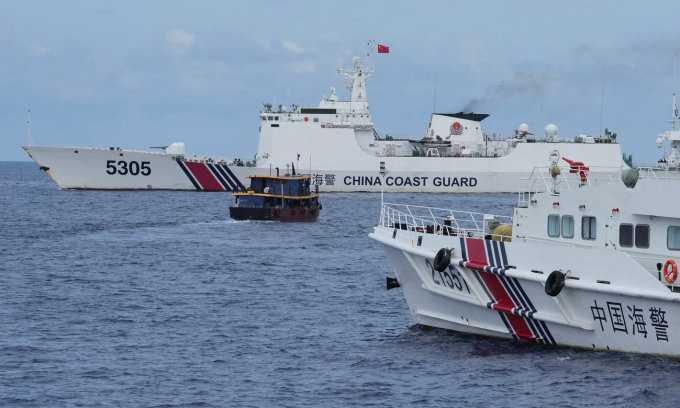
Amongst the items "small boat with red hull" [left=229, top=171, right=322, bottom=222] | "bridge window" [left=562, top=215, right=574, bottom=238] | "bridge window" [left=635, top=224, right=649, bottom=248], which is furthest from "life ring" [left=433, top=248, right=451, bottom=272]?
"small boat with red hull" [left=229, top=171, right=322, bottom=222]

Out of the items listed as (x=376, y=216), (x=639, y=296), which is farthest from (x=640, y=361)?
(x=376, y=216)

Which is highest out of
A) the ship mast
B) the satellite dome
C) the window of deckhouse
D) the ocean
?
the ship mast

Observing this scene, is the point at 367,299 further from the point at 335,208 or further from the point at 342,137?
the point at 342,137

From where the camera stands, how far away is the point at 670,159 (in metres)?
29.8

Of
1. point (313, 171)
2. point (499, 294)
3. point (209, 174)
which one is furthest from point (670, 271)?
point (209, 174)

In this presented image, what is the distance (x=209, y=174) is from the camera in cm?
8381

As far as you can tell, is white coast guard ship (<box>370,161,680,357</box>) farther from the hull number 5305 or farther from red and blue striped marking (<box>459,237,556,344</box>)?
the hull number 5305

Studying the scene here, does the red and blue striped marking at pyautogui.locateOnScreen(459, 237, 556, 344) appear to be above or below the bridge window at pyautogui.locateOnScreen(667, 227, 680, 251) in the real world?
below

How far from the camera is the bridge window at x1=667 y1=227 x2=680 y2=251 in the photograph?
71.1 feet

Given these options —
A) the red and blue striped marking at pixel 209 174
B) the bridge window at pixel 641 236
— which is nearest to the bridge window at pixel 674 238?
the bridge window at pixel 641 236

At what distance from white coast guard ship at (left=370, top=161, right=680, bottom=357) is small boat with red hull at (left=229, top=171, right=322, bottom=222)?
30869mm

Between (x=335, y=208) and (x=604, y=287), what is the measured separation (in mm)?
48459

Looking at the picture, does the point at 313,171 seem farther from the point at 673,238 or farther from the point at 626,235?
the point at 673,238

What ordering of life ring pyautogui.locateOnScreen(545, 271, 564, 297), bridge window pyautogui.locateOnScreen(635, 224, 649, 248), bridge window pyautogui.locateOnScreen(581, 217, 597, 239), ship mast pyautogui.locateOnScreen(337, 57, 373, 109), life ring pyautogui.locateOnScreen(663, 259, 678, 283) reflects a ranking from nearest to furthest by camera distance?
1. life ring pyautogui.locateOnScreen(663, 259, 678, 283)
2. life ring pyautogui.locateOnScreen(545, 271, 564, 297)
3. bridge window pyautogui.locateOnScreen(635, 224, 649, 248)
4. bridge window pyautogui.locateOnScreen(581, 217, 597, 239)
5. ship mast pyautogui.locateOnScreen(337, 57, 373, 109)
